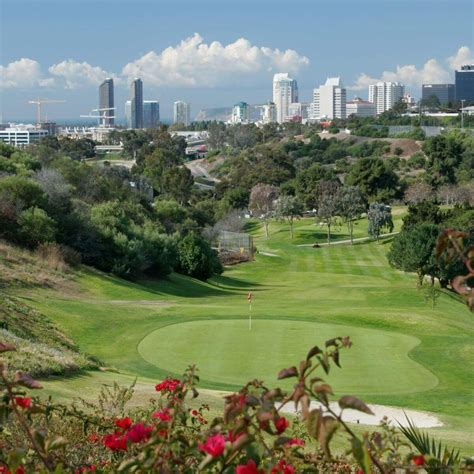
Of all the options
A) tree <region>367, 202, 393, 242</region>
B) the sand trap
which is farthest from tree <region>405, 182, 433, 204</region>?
the sand trap

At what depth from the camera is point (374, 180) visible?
253 ft

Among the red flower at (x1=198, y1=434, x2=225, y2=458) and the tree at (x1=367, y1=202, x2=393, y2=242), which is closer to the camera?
the red flower at (x1=198, y1=434, x2=225, y2=458)

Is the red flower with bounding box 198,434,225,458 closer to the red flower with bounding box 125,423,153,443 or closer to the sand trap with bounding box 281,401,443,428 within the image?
the red flower with bounding box 125,423,153,443

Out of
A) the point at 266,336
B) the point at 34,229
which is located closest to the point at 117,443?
the point at 266,336

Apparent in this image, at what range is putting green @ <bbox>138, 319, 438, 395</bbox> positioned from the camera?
16.8 meters

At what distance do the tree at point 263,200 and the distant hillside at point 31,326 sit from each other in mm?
46265

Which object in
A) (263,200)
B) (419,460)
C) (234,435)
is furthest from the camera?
(263,200)

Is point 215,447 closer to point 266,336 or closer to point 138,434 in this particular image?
point 138,434

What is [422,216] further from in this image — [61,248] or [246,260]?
[61,248]

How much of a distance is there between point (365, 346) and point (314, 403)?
6.48 metres

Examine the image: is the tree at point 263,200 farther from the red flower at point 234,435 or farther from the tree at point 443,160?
the red flower at point 234,435

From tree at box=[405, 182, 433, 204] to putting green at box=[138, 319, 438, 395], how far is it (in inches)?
2195

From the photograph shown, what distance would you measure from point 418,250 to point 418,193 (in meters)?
39.1

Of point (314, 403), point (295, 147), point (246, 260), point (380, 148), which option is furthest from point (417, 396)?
point (295, 147)
